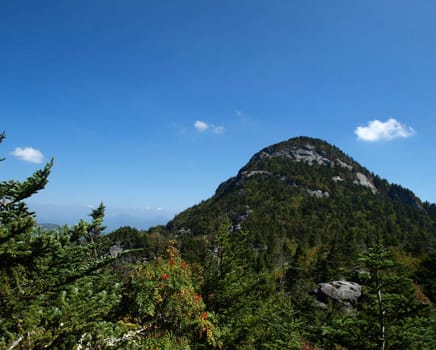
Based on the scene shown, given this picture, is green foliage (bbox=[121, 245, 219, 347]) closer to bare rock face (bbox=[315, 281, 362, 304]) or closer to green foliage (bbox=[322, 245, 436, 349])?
green foliage (bbox=[322, 245, 436, 349])

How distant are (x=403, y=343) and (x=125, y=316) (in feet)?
33.3

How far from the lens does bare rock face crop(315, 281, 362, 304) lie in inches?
1839

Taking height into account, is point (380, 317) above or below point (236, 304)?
above

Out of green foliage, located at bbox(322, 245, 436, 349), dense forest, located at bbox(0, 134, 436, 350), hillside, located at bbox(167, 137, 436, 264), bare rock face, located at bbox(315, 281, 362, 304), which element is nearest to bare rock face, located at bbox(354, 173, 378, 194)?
hillside, located at bbox(167, 137, 436, 264)

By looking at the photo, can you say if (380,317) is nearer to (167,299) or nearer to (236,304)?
(236,304)

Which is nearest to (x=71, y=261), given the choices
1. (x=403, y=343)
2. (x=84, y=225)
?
(x=84, y=225)

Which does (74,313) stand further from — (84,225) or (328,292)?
(328,292)

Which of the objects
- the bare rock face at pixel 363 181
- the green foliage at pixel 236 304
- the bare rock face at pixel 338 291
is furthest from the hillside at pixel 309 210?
the green foliage at pixel 236 304

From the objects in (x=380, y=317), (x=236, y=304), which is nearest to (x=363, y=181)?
(x=236, y=304)

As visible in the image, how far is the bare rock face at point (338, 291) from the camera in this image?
153ft

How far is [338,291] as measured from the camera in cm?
4750

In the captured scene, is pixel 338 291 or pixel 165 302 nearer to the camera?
pixel 165 302

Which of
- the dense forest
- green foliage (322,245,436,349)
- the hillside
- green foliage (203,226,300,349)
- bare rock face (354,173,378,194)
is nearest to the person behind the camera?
the dense forest

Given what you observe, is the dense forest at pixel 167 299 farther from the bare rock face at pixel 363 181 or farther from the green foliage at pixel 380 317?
the bare rock face at pixel 363 181
